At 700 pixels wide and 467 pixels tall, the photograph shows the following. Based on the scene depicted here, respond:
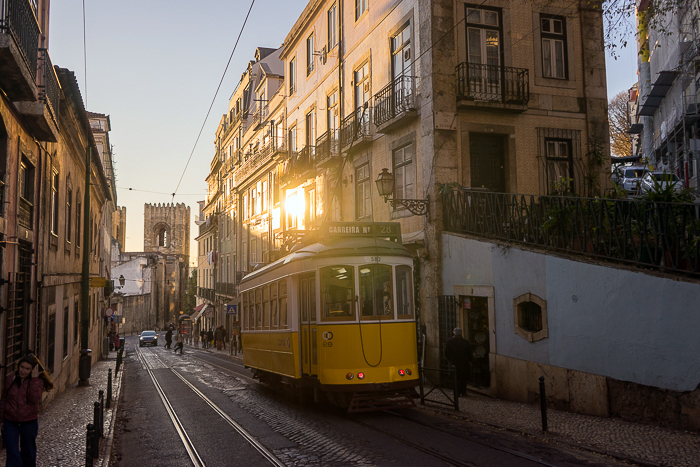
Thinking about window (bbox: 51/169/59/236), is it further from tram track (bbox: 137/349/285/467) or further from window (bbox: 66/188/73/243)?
tram track (bbox: 137/349/285/467)

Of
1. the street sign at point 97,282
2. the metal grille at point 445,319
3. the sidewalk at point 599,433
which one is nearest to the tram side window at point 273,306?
the sidewalk at point 599,433

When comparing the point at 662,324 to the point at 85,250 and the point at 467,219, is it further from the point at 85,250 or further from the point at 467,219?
the point at 85,250

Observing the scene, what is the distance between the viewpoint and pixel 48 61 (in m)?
12.2

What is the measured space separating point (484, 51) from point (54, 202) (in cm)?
1194

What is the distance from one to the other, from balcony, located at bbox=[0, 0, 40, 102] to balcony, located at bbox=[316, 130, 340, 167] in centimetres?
1292

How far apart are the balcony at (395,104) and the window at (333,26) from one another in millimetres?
5839

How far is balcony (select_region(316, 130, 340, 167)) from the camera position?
889 inches

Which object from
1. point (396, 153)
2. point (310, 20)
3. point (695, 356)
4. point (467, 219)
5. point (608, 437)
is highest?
point (310, 20)

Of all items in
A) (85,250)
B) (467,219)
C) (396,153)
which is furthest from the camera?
(85,250)

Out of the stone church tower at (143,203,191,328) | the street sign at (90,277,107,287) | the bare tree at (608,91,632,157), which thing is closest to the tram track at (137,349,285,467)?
the street sign at (90,277,107,287)

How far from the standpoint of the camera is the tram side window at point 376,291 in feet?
35.8

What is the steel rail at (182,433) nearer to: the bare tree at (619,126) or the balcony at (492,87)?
the balcony at (492,87)

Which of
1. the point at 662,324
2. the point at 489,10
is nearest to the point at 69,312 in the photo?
the point at 489,10

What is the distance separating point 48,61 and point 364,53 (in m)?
11.0
